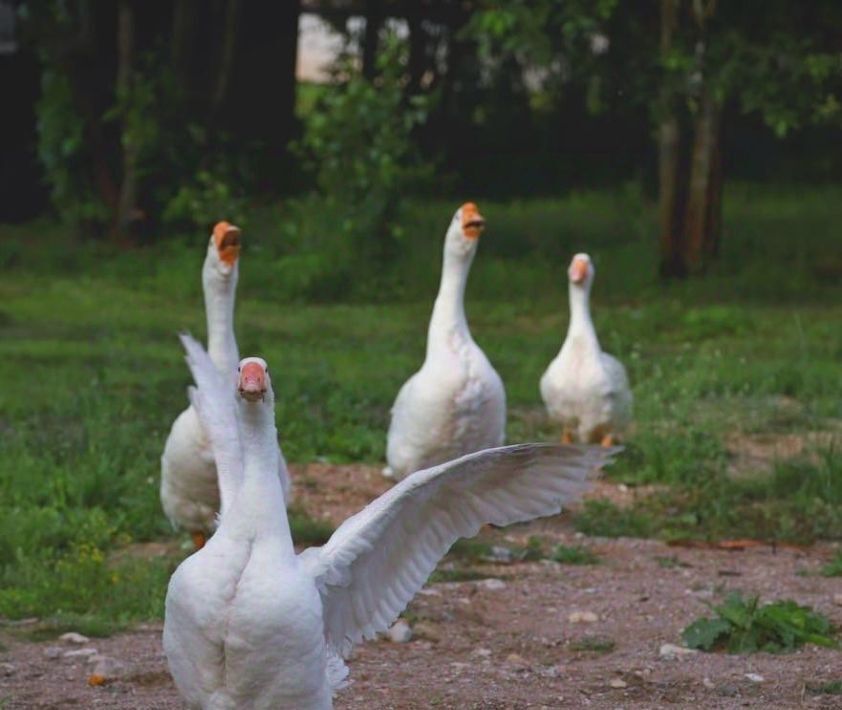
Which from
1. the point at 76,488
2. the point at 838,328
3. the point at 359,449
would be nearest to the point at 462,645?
the point at 76,488

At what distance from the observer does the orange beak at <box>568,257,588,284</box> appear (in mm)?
10555

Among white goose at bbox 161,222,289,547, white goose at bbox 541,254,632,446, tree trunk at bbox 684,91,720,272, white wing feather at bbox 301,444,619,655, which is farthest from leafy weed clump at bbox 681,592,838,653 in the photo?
tree trunk at bbox 684,91,720,272

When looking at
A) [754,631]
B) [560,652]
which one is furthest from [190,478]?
[754,631]

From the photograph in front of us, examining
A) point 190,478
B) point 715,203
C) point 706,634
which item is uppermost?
point 715,203

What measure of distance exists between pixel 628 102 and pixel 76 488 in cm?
802

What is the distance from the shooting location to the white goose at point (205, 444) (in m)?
7.25

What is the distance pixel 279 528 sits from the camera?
4.76 meters

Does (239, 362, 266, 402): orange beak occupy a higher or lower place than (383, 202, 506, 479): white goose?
higher

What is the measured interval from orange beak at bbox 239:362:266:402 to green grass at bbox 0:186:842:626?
228 centimetres

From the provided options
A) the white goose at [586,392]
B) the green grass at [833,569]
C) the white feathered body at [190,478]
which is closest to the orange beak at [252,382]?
the white feathered body at [190,478]

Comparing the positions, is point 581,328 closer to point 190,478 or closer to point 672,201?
point 190,478

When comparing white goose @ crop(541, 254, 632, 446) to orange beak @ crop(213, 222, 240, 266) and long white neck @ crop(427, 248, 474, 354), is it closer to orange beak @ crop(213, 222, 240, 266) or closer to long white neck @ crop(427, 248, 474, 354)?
long white neck @ crop(427, 248, 474, 354)

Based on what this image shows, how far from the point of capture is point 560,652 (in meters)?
6.53

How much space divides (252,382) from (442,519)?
0.82 meters
